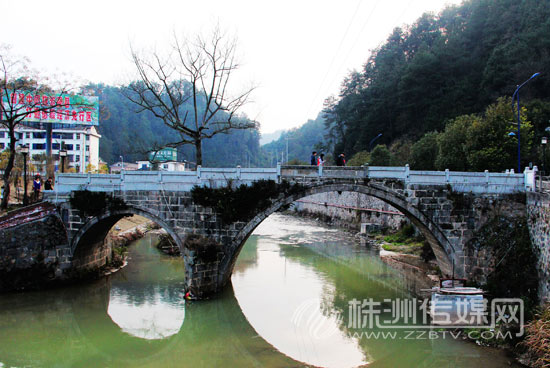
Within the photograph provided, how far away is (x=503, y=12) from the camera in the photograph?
38.3 meters

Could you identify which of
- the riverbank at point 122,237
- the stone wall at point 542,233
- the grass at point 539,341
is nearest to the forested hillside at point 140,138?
the riverbank at point 122,237

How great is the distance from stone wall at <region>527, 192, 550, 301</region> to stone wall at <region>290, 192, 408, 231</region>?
41.8 ft

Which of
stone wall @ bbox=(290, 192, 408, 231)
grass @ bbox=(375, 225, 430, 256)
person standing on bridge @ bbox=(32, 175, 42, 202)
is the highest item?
person standing on bridge @ bbox=(32, 175, 42, 202)

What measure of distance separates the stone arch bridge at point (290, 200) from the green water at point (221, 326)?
64.0 inches

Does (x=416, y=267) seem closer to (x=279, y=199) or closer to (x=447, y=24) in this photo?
(x=279, y=199)

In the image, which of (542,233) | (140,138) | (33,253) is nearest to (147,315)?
(33,253)

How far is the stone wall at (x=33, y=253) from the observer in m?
15.6

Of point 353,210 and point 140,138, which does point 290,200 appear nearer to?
point 353,210

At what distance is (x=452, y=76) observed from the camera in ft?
129

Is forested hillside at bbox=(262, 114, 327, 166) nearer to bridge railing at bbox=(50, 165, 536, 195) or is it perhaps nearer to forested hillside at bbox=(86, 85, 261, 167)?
forested hillside at bbox=(86, 85, 261, 167)

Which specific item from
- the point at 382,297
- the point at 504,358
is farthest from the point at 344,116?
the point at 504,358

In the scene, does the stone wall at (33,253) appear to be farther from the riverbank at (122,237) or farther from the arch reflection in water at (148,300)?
the riverbank at (122,237)

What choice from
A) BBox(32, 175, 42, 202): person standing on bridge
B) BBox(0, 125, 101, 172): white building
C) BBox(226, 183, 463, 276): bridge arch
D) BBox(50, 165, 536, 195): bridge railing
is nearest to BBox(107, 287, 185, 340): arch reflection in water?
BBox(226, 183, 463, 276): bridge arch

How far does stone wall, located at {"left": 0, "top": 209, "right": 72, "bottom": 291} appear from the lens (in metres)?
15.6
